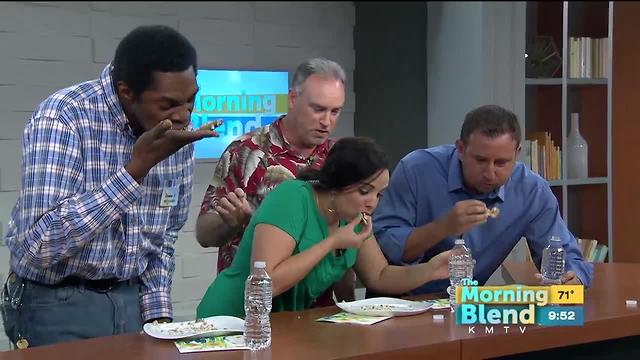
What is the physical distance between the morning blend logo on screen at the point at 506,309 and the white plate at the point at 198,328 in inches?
20.2

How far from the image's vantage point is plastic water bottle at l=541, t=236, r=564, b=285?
7.67ft

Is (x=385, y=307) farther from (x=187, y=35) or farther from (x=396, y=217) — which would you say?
(x=187, y=35)

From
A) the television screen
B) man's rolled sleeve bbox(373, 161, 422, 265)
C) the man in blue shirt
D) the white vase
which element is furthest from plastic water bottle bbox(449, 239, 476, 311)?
the white vase

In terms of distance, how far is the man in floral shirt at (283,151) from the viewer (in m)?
2.37

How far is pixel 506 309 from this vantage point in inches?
75.4

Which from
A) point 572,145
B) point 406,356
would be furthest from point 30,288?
point 572,145

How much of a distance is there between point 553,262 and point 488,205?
0.24 m

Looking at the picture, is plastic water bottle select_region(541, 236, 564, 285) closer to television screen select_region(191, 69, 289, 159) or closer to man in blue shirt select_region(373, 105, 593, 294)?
man in blue shirt select_region(373, 105, 593, 294)

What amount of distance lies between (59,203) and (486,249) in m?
1.28

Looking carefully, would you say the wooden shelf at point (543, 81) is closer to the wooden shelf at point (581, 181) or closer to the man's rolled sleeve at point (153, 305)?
the wooden shelf at point (581, 181)

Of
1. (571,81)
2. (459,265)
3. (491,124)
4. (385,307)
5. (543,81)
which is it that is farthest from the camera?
(571,81)

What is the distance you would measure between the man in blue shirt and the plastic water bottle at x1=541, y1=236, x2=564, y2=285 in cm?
3

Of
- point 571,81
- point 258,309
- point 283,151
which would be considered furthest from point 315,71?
point 571,81

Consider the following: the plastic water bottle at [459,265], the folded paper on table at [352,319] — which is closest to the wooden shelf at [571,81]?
the plastic water bottle at [459,265]
